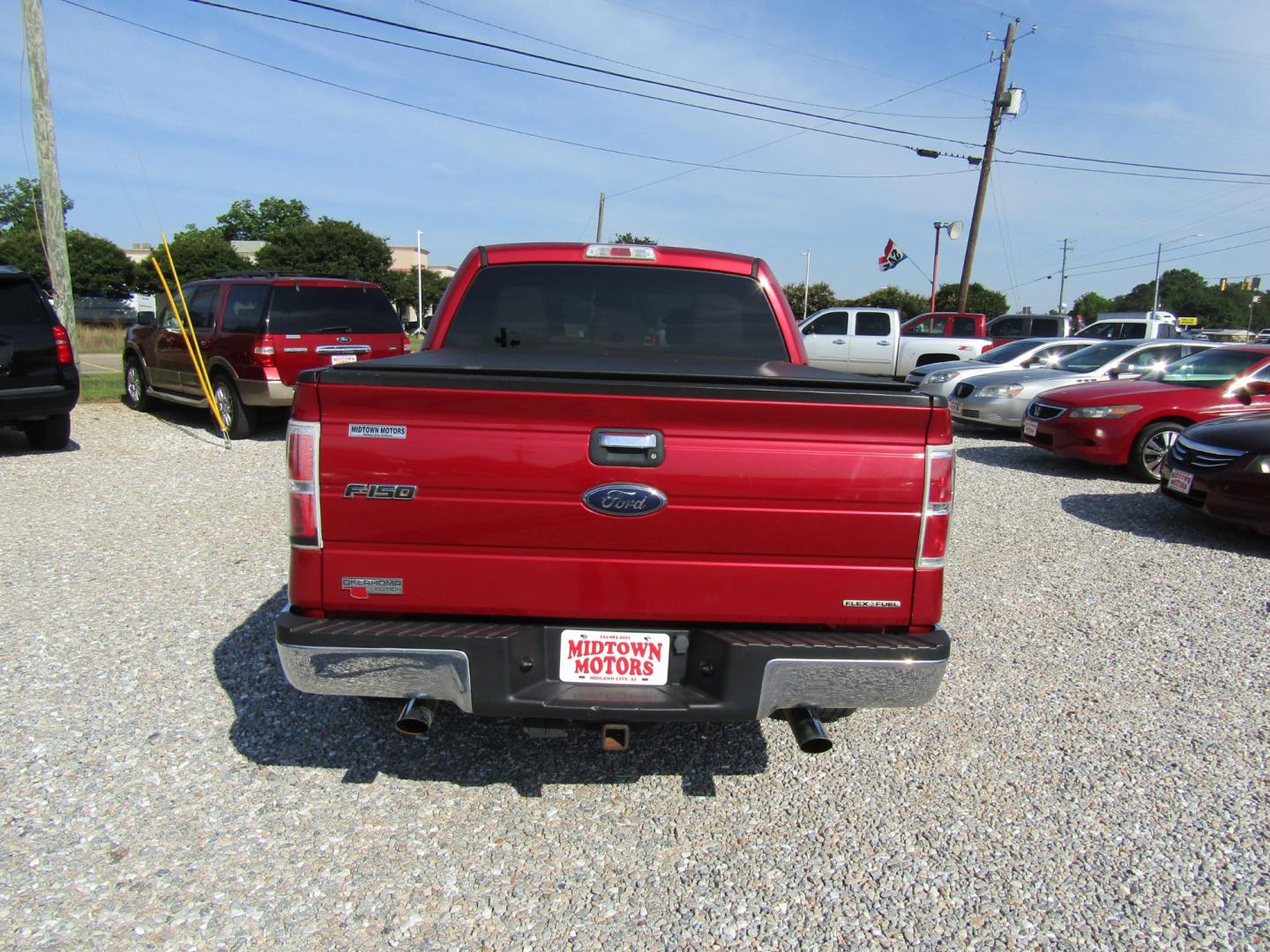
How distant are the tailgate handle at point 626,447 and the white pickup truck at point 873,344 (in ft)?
59.0

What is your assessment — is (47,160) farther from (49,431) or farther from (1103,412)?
(1103,412)

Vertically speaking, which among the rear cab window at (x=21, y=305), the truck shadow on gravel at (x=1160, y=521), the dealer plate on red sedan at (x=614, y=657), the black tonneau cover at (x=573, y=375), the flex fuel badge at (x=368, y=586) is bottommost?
the truck shadow on gravel at (x=1160, y=521)

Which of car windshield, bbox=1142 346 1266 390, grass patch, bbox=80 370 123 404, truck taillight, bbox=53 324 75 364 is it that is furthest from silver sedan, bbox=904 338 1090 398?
grass patch, bbox=80 370 123 404

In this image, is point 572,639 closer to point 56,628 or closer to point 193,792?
point 193,792

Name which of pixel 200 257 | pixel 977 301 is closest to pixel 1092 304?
pixel 977 301

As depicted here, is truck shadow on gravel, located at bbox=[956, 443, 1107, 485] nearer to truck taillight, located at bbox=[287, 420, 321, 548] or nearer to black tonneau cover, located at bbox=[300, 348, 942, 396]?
black tonneau cover, located at bbox=[300, 348, 942, 396]

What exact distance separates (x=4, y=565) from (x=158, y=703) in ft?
8.95

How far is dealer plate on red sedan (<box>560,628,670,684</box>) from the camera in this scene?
2.57 meters

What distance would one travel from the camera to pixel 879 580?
2529mm

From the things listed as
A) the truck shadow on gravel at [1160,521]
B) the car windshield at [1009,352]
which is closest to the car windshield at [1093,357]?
the car windshield at [1009,352]

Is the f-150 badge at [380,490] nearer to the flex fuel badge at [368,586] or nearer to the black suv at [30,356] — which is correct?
the flex fuel badge at [368,586]

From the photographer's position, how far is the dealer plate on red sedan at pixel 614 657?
101 inches

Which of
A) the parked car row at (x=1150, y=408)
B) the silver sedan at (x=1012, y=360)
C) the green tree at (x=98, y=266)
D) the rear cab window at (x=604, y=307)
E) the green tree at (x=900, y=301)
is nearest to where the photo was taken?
the rear cab window at (x=604, y=307)

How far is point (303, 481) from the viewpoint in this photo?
96.1 inches
